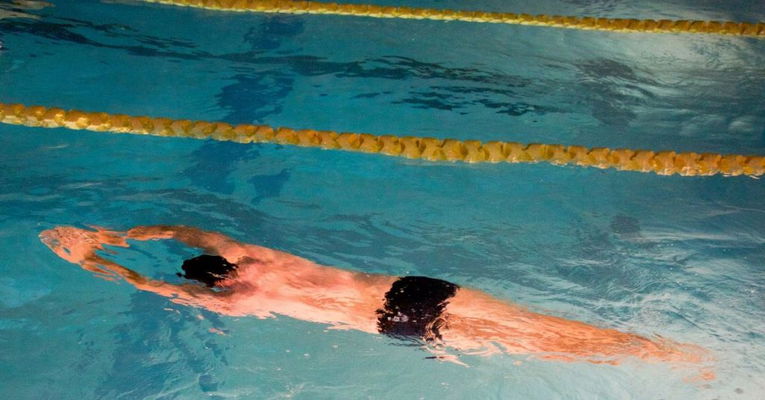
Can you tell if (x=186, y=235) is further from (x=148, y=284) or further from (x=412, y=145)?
(x=412, y=145)

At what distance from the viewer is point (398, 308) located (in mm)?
2104

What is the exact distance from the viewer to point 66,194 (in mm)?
2564

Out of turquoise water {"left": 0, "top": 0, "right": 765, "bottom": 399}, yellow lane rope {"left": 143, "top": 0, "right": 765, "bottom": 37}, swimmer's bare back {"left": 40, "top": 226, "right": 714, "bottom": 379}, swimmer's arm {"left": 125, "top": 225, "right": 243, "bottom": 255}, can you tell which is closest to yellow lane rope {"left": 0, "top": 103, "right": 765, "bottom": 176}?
turquoise water {"left": 0, "top": 0, "right": 765, "bottom": 399}

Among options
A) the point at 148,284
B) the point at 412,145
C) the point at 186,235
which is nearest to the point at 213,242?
the point at 186,235

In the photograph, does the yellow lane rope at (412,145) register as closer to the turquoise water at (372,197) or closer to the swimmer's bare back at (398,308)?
the turquoise water at (372,197)

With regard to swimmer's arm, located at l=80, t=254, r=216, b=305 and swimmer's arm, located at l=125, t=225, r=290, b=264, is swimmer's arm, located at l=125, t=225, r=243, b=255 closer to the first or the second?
swimmer's arm, located at l=125, t=225, r=290, b=264

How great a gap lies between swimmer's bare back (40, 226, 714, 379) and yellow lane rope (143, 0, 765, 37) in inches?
113

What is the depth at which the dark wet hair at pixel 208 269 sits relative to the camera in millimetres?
2139

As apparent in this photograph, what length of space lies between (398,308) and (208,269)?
628 millimetres

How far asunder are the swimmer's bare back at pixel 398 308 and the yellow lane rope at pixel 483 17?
287 centimetres

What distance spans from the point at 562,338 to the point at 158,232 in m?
1.42

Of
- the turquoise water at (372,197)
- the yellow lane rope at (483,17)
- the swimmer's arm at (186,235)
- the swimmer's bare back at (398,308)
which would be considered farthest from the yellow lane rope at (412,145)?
the yellow lane rope at (483,17)

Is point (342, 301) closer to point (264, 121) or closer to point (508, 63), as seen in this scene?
point (264, 121)

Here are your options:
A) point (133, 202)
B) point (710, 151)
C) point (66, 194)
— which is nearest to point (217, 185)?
point (133, 202)
